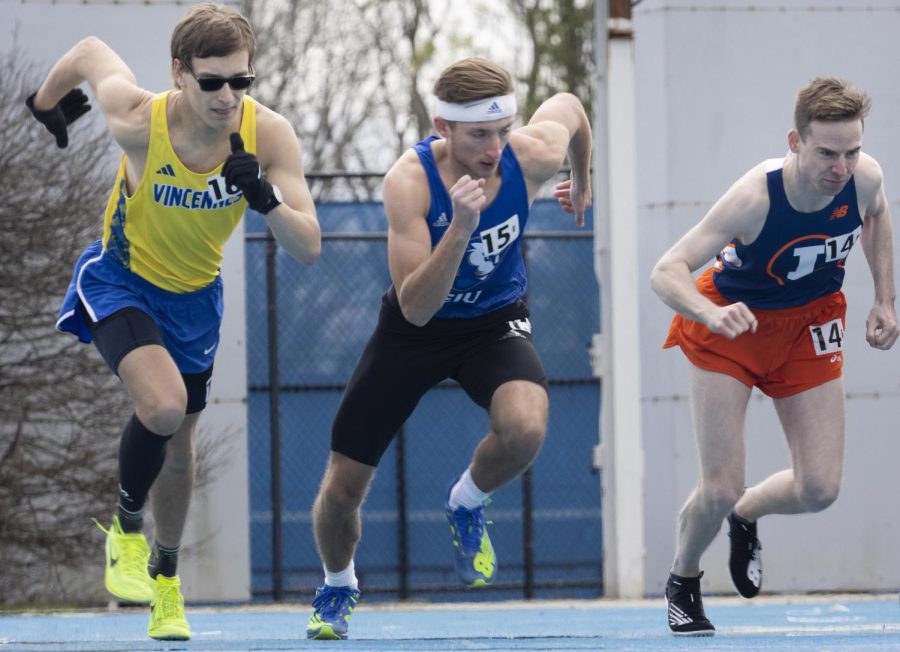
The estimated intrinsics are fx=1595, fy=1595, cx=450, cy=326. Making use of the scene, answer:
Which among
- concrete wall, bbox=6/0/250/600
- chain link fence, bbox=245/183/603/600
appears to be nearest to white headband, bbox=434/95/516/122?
concrete wall, bbox=6/0/250/600

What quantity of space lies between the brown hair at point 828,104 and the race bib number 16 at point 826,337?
0.84 metres

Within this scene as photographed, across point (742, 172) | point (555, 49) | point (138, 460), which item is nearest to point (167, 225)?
point (138, 460)

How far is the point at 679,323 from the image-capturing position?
668cm

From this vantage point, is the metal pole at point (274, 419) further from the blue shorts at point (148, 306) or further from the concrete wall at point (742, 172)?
the blue shorts at point (148, 306)

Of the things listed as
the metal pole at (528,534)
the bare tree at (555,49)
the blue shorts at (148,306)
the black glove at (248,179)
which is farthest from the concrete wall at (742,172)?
the bare tree at (555,49)

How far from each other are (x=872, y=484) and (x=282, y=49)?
12720 mm

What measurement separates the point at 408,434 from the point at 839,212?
622 centimetres

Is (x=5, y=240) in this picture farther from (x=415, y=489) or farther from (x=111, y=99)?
(x=111, y=99)

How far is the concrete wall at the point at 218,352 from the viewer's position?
10.4 meters

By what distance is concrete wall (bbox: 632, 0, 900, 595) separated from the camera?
35.3 feet

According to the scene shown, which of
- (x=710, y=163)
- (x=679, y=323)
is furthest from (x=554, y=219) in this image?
(x=679, y=323)

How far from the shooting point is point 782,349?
6461 millimetres

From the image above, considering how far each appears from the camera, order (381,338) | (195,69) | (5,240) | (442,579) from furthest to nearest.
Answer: (442,579) → (5,240) → (381,338) → (195,69)

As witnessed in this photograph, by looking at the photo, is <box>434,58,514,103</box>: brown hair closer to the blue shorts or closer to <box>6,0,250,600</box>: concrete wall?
the blue shorts
